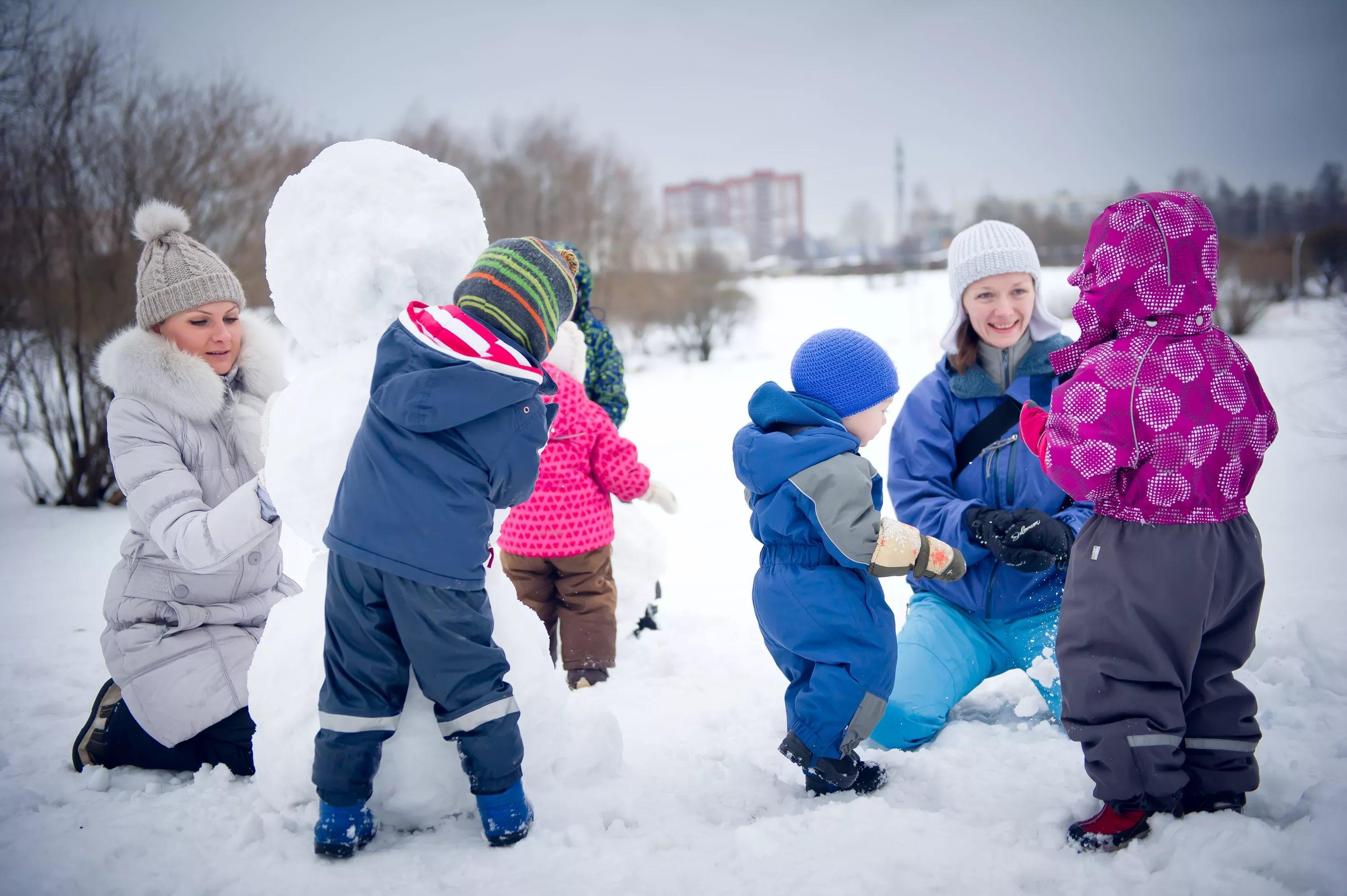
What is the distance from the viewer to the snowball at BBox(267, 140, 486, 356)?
2.08 metres

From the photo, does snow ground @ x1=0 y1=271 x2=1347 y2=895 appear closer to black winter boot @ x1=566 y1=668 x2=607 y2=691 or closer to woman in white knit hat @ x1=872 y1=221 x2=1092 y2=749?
black winter boot @ x1=566 y1=668 x2=607 y2=691

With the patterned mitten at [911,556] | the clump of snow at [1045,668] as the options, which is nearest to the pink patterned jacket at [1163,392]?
the patterned mitten at [911,556]

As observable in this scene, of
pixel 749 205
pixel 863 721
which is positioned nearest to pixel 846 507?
pixel 863 721

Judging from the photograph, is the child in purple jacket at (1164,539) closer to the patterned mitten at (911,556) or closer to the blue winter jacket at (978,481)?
the patterned mitten at (911,556)

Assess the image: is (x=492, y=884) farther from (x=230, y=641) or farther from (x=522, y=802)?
(x=230, y=641)

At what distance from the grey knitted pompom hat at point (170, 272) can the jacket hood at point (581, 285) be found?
137cm

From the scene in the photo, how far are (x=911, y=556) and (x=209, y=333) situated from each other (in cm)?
237

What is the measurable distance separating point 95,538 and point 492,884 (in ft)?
19.2

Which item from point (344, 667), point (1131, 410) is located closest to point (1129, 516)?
point (1131, 410)

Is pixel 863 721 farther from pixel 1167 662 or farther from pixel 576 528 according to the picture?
pixel 576 528

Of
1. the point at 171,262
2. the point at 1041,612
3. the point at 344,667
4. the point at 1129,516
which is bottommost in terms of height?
the point at 1041,612

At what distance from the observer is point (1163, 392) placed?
6.28 feet

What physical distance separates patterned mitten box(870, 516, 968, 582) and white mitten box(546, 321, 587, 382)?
1.65 meters

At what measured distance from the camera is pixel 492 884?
1.81 metres
